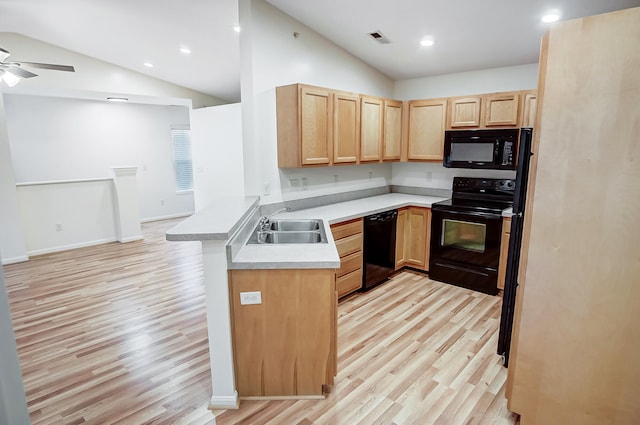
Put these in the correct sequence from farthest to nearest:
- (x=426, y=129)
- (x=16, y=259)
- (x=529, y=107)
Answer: (x=16, y=259) < (x=426, y=129) < (x=529, y=107)

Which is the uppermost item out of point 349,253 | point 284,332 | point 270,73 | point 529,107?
point 270,73

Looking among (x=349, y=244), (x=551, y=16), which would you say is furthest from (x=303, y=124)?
(x=551, y=16)

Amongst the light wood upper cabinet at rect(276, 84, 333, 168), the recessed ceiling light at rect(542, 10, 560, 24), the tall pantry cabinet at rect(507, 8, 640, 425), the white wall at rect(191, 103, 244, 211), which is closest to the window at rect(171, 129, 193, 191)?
the white wall at rect(191, 103, 244, 211)

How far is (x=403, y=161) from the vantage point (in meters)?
4.60

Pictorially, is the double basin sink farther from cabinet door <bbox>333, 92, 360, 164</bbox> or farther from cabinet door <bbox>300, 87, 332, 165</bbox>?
cabinet door <bbox>333, 92, 360, 164</bbox>

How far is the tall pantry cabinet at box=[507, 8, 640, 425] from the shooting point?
1521mm

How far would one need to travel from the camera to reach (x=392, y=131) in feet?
14.3

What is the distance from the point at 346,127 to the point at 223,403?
275cm

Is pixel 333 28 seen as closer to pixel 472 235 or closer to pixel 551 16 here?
pixel 551 16

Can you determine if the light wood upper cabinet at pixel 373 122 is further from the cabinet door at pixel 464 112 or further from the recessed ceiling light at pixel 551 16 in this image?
the recessed ceiling light at pixel 551 16

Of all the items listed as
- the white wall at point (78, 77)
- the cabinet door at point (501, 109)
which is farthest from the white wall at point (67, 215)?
the cabinet door at point (501, 109)

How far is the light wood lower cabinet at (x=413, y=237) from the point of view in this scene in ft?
13.5

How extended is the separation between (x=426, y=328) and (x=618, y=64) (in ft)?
7.47

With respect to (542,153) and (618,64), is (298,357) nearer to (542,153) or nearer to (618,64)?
(542,153)
